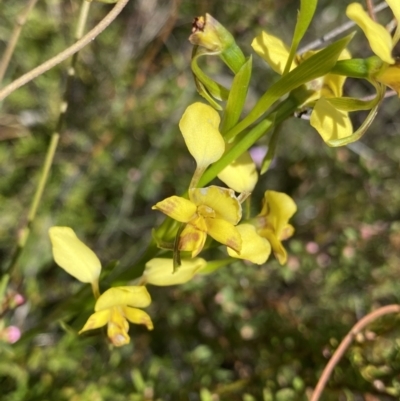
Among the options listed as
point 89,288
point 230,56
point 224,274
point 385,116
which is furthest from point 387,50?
point 385,116

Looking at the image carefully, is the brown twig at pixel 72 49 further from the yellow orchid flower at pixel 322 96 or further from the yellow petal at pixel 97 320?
the yellow petal at pixel 97 320

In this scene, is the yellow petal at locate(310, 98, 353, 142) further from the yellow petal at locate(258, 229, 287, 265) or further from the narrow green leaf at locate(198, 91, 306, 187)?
the yellow petal at locate(258, 229, 287, 265)

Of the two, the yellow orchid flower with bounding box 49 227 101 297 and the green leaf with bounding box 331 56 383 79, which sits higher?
the green leaf with bounding box 331 56 383 79

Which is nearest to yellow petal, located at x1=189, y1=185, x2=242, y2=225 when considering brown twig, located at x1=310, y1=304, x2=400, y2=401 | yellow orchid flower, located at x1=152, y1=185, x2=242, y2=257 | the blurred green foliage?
yellow orchid flower, located at x1=152, y1=185, x2=242, y2=257

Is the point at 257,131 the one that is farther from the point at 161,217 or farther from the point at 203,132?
the point at 161,217

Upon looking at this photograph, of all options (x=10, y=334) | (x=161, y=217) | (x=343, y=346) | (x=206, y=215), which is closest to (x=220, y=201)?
(x=206, y=215)

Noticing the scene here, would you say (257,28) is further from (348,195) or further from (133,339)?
(133,339)

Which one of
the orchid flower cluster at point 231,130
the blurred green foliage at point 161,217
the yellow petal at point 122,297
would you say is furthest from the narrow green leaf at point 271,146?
the blurred green foliage at point 161,217
